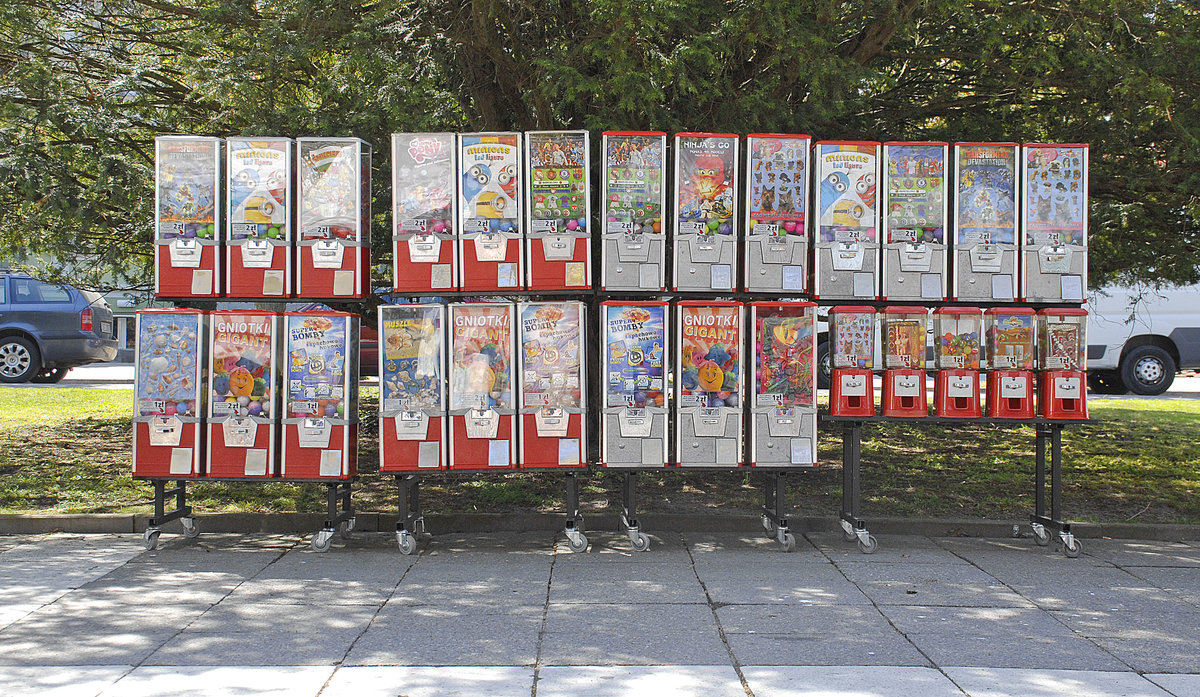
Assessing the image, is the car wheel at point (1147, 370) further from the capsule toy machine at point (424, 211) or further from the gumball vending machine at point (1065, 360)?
the capsule toy machine at point (424, 211)

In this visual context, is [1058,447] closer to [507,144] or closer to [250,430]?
[507,144]

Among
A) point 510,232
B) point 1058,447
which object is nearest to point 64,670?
point 510,232

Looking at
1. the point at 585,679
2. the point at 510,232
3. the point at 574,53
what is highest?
the point at 574,53

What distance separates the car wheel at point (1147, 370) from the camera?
18906 mm

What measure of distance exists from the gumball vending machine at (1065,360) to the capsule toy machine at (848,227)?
4.39ft

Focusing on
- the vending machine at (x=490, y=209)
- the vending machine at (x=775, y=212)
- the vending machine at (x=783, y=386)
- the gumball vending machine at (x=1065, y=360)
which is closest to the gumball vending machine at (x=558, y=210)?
the vending machine at (x=490, y=209)

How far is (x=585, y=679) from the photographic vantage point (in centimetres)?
438

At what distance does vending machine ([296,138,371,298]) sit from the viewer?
22.2 ft

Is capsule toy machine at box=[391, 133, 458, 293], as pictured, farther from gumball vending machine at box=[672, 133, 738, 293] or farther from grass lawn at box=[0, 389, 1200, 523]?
grass lawn at box=[0, 389, 1200, 523]

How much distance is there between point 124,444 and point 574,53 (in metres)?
7.09

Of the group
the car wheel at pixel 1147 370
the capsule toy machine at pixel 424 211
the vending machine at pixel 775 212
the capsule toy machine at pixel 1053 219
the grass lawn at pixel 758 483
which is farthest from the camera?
the car wheel at pixel 1147 370

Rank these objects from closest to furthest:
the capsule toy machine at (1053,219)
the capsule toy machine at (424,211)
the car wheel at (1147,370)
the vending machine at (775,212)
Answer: the capsule toy machine at (424,211) < the vending machine at (775,212) < the capsule toy machine at (1053,219) < the car wheel at (1147,370)

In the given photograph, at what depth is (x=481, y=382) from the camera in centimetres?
678

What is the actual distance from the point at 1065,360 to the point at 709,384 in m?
2.65
